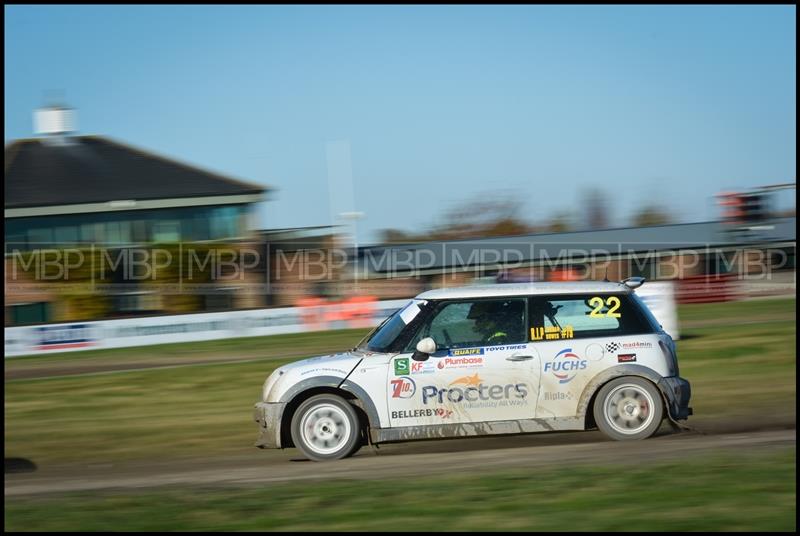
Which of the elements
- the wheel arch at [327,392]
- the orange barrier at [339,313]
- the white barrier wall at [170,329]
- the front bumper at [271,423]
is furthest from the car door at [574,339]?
the orange barrier at [339,313]

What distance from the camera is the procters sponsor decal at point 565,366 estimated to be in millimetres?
9398

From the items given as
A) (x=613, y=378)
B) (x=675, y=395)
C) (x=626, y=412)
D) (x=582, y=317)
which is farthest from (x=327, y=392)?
(x=675, y=395)

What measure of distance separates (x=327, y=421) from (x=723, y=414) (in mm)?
5913

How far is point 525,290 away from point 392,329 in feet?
4.58

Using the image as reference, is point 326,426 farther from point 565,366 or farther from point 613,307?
point 613,307

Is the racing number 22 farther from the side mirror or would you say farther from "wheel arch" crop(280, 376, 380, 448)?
"wheel arch" crop(280, 376, 380, 448)

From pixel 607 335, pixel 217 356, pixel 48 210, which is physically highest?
pixel 48 210

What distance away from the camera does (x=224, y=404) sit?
604 inches

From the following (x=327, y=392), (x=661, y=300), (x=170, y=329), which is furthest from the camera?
(x=170, y=329)

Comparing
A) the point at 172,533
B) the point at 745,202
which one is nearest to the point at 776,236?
the point at 745,202

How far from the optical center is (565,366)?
30.9ft

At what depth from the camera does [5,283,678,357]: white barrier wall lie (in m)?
24.9

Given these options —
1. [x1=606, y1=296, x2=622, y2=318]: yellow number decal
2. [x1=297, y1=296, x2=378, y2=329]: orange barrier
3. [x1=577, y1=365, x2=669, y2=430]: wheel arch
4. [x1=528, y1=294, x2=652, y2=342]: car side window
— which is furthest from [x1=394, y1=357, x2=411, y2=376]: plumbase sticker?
[x1=297, y1=296, x2=378, y2=329]: orange barrier

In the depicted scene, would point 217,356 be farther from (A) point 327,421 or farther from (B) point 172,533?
(B) point 172,533
